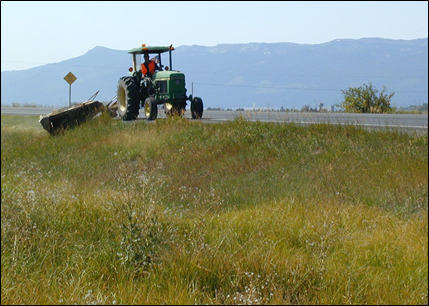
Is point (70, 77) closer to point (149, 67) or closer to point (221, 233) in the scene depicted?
point (149, 67)

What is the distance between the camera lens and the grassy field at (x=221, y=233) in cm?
410

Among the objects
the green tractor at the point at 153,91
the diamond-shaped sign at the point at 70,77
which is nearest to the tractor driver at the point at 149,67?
the green tractor at the point at 153,91

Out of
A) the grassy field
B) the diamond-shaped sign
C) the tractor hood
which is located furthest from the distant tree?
the grassy field

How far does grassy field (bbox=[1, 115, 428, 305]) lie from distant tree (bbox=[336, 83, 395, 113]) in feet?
44.1

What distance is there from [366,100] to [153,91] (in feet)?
31.9

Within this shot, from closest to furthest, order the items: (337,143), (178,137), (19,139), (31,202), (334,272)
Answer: (19,139)
(334,272)
(31,202)
(337,143)
(178,137)

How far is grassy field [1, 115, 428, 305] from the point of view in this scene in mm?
4098

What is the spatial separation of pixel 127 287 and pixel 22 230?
1.19 m

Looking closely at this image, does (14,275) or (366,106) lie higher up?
(366,106)

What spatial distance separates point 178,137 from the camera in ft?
39.9

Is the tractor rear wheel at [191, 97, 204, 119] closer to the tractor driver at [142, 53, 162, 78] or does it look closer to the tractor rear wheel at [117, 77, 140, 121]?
the tractor driver at [142, 53, 162, 78]

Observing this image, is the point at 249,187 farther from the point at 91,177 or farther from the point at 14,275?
the point at 14,275

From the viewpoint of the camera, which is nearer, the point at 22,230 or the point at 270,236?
the point at 22,230

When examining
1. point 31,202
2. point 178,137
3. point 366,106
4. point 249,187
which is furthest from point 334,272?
point 366,106
